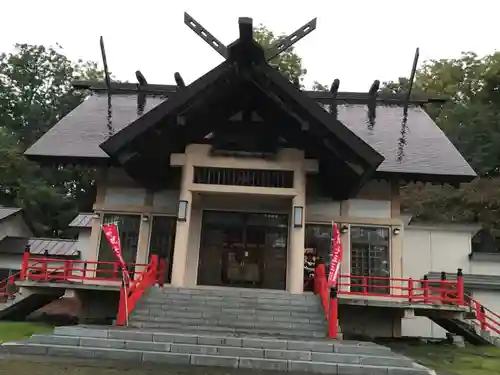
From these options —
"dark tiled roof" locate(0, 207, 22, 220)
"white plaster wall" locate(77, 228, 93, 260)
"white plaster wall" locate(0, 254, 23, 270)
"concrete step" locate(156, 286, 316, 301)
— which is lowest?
"concrete step" locate(156, 286, 316, 301)

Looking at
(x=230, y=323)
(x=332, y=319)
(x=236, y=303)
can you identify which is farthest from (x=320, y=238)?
(x=230, y=323)

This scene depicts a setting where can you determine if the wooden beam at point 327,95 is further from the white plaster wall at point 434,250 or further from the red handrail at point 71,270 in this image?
the red handrail at point 71,270

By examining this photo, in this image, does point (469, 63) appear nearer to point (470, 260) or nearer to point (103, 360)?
point (470, 260)

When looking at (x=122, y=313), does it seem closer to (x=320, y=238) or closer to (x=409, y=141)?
(x=320, y=238)

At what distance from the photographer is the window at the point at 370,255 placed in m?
14.8

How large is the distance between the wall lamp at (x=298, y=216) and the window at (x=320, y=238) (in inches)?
70.8

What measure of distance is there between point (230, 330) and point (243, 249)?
4.96 meters

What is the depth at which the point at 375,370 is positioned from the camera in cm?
808

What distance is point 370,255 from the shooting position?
1493 cm

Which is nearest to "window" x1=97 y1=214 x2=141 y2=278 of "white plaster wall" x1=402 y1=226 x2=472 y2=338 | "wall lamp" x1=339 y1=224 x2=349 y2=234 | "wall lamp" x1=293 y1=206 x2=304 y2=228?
"wall lamp" x1=293 y1=206 x2=304 y2=228

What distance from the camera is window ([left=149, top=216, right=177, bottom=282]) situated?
49.6 feet

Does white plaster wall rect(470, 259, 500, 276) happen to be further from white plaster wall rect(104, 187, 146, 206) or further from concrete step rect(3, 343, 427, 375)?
white plaster wall rect(104, 187, 146, 206)

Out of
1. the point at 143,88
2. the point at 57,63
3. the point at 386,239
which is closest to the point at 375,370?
the point at 386,239

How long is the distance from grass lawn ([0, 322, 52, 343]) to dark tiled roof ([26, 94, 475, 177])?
16.1 ft
